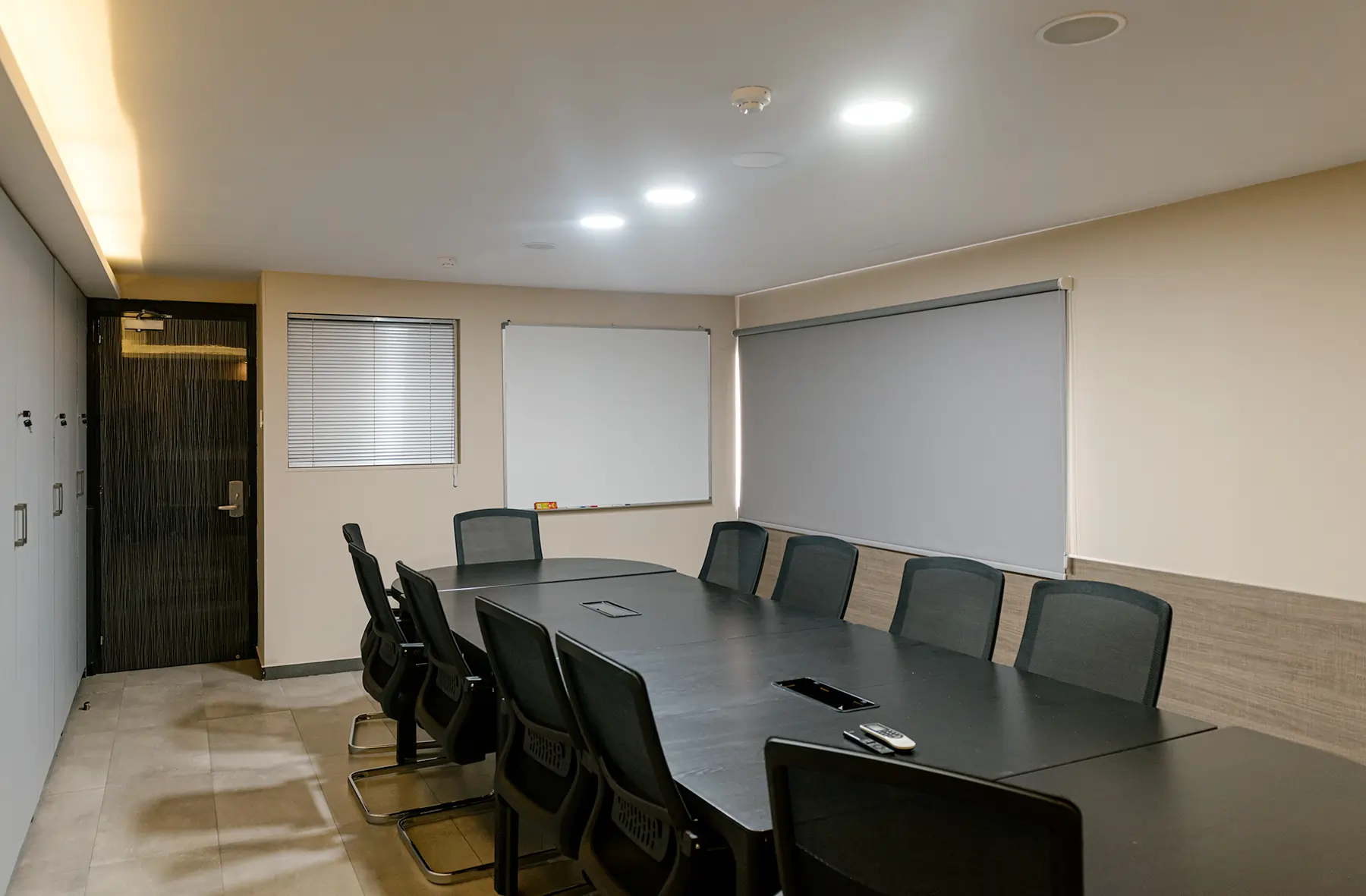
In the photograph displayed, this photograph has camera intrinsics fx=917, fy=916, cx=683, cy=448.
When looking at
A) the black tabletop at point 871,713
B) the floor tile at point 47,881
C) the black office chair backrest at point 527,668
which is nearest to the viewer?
the black tabletop at point 871,713

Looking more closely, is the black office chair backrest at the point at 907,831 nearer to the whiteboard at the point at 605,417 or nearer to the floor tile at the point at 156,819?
the floor tile at the point at 156,819

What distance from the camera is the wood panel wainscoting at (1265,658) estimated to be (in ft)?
12.0

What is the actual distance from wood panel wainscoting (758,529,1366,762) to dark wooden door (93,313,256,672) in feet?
18.2

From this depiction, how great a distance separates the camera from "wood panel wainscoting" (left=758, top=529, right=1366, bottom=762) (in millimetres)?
3643

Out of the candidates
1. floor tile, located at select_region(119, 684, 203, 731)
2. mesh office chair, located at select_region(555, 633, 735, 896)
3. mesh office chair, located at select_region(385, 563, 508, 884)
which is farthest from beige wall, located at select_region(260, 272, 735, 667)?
mesh office chair, located at select_region(555, 633, 735, 896)

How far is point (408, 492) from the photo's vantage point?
6352mm

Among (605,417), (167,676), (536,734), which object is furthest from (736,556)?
(167,676)

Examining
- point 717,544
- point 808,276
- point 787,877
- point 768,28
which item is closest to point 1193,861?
point 787,877

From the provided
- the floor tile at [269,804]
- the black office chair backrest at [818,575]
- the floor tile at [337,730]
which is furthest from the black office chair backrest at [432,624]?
the black office chair backrest at [818,575]

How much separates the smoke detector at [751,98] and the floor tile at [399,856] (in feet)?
9.10

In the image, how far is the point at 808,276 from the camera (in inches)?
247

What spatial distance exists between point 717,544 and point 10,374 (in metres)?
3.18

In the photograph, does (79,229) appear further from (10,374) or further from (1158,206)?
(1158,206)

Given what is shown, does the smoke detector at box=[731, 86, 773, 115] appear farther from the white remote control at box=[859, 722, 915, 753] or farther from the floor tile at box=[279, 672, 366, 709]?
the floor tile at box=[279, 672, 366, 709]
